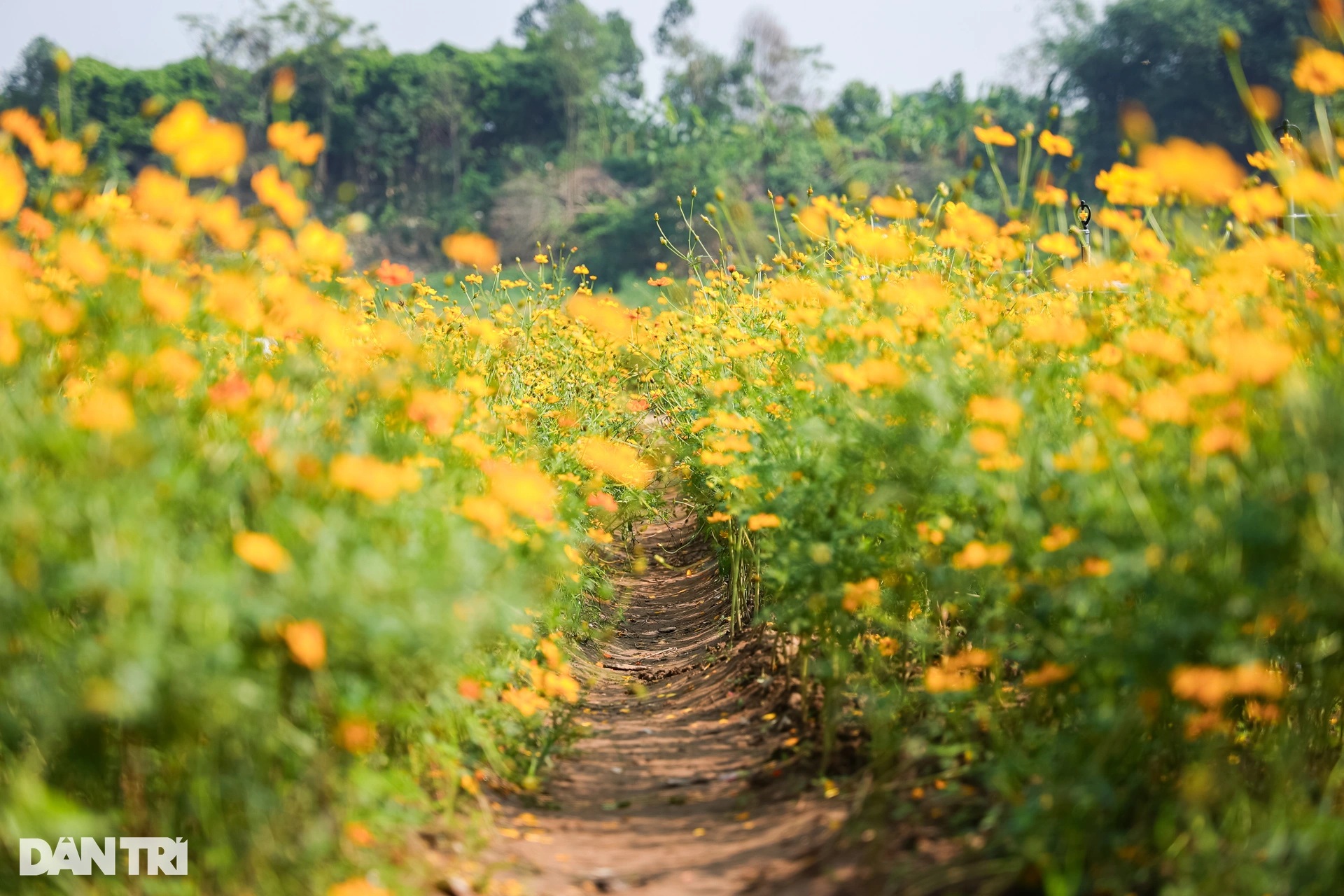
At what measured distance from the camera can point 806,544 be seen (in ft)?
9.45

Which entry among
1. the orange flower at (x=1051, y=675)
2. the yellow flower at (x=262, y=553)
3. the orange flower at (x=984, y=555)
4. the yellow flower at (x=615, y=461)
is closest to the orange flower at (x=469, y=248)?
the yellow flower at (x=615, y=461)

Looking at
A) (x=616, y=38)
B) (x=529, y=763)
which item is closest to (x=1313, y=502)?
(x=529, y=763)

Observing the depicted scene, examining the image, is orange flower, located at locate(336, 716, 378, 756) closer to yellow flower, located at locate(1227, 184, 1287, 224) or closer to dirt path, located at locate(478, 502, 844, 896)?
dirt path, located at locate(478, 502, 844, 896)

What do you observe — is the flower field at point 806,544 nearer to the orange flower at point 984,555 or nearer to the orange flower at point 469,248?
the orange flower at point 984,555

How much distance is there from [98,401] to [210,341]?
892 mm

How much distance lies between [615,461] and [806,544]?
1.98 meters

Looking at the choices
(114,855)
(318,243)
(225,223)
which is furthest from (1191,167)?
(114,855)

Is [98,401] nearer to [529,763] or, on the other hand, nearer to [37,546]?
[37,546]

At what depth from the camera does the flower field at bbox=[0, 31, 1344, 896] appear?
176cm

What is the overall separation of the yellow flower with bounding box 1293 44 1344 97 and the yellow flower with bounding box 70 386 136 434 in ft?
7.56

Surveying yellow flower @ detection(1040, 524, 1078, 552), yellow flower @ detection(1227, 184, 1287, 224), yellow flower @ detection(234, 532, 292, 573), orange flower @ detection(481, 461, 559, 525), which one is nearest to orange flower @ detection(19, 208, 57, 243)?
orange flower @ detection(481, 461, 559, 525)

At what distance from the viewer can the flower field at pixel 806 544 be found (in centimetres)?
176

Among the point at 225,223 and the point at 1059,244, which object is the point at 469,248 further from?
the point at 1059,244

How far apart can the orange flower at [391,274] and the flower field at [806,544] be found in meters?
0.33
